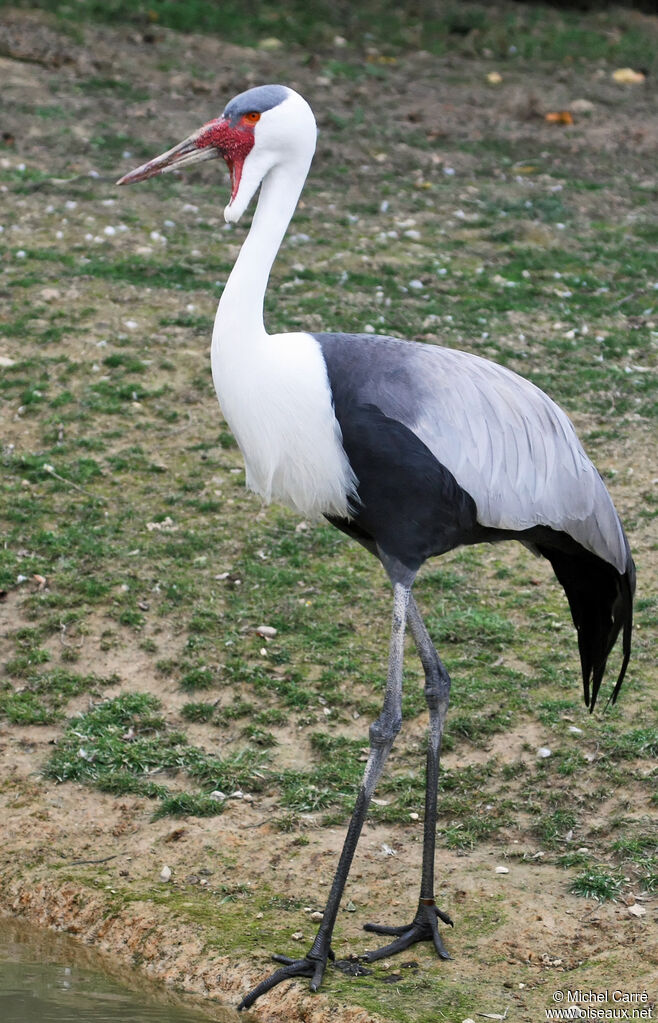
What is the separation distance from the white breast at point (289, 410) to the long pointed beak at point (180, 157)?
1.87 ft

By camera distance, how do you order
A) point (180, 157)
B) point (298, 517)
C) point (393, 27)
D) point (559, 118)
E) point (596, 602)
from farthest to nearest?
point (393, 27) < point (559, 118) < point (298, 517) < point (596, 602) < point (180, 157)

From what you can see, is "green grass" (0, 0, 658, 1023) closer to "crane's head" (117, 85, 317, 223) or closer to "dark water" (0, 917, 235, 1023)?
"dark water" (0, 917, 235, 1023)

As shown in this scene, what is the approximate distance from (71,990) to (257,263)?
2.27 meters

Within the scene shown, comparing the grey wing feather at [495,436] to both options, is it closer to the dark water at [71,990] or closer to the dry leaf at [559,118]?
the dark water at [71,990]

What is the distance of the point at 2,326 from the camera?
7762mm

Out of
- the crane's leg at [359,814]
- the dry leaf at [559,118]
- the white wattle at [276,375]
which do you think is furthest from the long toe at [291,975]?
the dry leaf at [559,118]

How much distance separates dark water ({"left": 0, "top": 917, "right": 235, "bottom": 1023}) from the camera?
3861 mm

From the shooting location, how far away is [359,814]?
405 centimetres

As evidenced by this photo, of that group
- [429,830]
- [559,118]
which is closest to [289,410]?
[429,830]

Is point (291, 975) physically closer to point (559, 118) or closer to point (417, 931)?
point (417, 931)

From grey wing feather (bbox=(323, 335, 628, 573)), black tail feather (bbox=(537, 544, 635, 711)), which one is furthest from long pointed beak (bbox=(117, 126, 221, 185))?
black tail feather (bbox=(537, 544, 635, 711))

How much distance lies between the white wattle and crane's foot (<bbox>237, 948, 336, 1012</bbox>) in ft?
4.40

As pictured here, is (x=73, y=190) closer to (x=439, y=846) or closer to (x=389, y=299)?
(x=389, y=299)

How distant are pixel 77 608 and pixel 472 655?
1.70 meters
